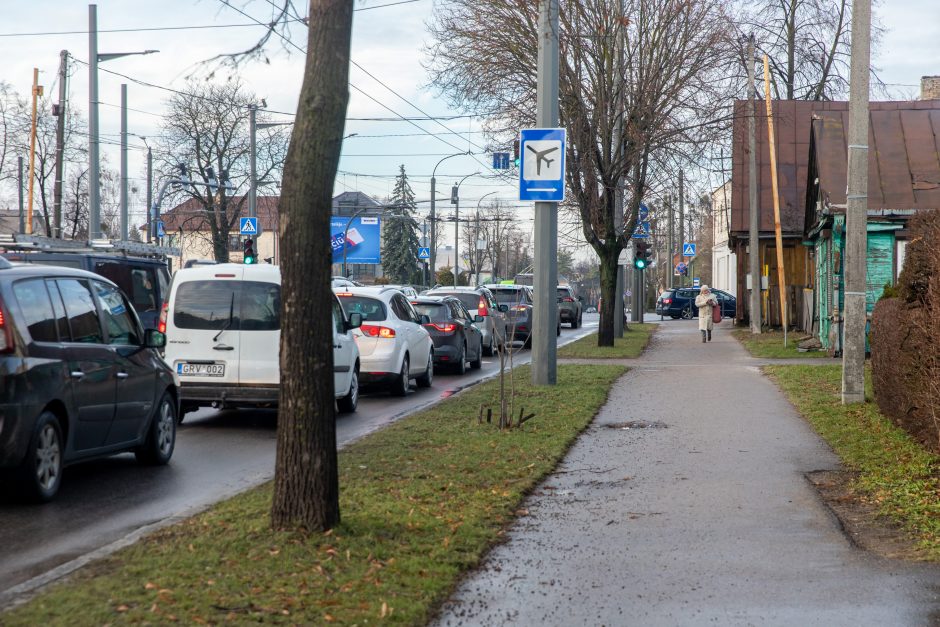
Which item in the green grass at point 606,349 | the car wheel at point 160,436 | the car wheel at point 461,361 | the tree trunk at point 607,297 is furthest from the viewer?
the tree trunk at point 607,297

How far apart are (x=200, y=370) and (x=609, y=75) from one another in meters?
14.8

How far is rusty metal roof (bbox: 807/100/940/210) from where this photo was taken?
2241 cm

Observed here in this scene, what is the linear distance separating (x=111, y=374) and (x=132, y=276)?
1321 centimetres

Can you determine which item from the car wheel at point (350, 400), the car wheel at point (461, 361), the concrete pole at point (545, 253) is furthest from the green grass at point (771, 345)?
the car wheel at point (350, 400)

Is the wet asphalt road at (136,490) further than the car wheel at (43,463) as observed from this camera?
No

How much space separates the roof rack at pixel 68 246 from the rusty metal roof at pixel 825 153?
1351 cm

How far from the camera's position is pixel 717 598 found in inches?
214

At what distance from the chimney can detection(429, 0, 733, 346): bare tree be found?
18.8m

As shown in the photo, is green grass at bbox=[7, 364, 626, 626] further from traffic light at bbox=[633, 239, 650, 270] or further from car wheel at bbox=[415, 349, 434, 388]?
traffic light at bbox=[633, 239, 650, 270]

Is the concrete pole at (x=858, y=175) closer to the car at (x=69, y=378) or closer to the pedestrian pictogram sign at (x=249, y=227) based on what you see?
the car at (x=69, y=378)

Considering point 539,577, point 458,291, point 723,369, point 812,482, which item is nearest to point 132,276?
point 458,291

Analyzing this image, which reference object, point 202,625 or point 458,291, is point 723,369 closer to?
point 458,291

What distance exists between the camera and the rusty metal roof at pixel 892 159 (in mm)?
22406

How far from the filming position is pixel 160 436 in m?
9.86
